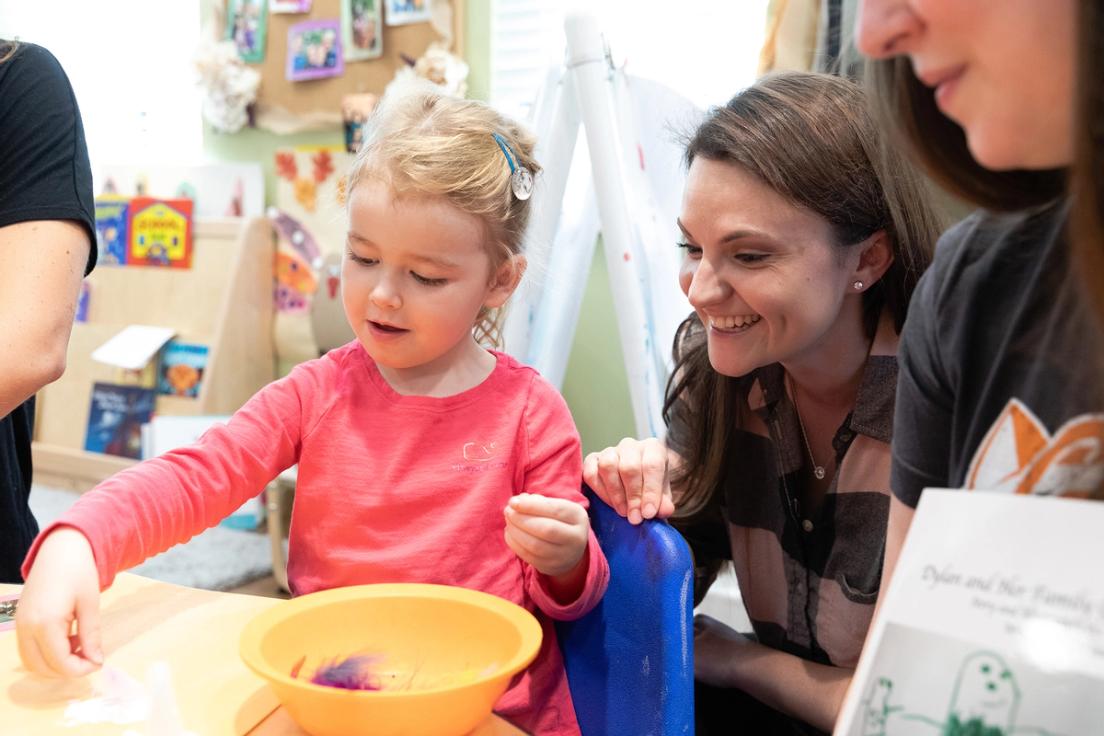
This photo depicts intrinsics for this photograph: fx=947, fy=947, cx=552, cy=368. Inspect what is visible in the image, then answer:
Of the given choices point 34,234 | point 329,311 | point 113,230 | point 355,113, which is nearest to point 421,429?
point 34,234

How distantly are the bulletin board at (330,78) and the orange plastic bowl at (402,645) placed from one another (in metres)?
1.95

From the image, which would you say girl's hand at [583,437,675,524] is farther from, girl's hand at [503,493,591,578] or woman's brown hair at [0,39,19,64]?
woman's brown hair at [0,39,19,64]

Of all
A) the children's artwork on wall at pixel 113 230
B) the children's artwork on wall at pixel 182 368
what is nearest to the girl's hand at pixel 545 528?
the children's artwork on wall at pixel 182 368

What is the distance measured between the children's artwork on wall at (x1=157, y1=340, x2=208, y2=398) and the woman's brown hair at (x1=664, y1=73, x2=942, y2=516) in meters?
2.14

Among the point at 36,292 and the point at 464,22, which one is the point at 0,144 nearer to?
the point at 36,292

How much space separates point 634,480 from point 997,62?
0.51 meters

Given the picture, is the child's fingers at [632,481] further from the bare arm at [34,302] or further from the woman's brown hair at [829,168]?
the bare arm at [34,302]

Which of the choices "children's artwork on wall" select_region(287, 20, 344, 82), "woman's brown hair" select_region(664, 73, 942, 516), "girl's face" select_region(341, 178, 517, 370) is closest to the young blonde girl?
"girl's face" select_region(341, 178, 517, 370)

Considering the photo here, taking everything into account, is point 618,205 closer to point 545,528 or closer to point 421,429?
point 421,429

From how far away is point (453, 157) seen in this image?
984mm

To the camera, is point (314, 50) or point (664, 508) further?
point (314, 50)

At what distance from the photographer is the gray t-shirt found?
497 mm

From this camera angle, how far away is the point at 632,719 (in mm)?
816

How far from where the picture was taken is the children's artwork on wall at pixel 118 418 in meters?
2.96
